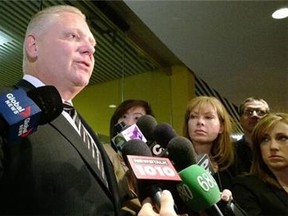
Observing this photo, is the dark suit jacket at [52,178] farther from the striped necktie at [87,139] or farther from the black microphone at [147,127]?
the black microphone at [147,127]

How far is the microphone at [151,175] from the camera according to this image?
2.48 ft

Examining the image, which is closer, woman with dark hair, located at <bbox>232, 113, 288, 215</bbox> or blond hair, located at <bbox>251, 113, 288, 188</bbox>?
woman with dark hair, located at <bbox>232, 113, 288, 215</bbox>

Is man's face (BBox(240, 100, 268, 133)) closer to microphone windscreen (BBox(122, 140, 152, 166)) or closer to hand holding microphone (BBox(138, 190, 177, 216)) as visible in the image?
microphone windscreen (BBox(122, 140, 152, 166))

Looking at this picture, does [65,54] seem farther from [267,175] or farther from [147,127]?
[267,175]

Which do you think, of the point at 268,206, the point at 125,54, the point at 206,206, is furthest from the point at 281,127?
the point at 125,54

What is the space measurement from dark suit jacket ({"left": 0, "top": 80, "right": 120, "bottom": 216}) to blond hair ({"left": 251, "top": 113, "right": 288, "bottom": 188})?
0.85 metres

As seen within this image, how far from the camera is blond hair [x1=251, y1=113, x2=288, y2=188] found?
1.64m

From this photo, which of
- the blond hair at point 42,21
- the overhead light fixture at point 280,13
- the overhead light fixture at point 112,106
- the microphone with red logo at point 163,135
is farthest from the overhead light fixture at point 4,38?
the microphone with red logo at point 163,135

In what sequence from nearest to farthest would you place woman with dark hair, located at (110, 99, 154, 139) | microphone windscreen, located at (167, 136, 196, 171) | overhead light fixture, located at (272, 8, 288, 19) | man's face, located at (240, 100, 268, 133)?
microphone windscreen, located at (167, 136, 196, 171)
woman with dark hair, located at (110, 99, 154, 139)
man's face, located at (240, 100, 268, 133)
overhead light fixture, located at (272, 8, 288, 19)

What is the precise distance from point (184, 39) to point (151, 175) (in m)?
2.84

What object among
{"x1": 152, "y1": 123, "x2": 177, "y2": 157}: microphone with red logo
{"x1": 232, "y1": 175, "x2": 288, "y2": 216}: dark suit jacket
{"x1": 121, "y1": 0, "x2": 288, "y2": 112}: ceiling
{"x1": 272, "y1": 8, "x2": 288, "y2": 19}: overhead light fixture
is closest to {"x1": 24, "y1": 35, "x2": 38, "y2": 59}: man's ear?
{"x1": 152, "y1": 123, "x2": 177, "y2": 157}: microphone with red logo

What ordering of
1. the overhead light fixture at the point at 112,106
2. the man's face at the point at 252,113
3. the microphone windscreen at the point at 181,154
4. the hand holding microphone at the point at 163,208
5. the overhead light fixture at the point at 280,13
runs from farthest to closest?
the overhead light fixture at the point at 112,106 < the overhead light fixture at the point at 280,13 < the man's face at the point at 252,113 < the microphone windscreen at the point at 181,154 < the hand holding microphone at the point at 163,208

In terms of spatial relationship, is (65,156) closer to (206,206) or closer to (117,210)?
(117,210)

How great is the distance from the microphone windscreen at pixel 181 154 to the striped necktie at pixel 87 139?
0.61 feet
